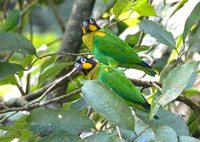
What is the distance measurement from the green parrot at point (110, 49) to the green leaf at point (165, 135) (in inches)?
20.5

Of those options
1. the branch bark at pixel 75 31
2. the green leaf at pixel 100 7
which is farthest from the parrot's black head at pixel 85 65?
the green leaf at pixel 100 7

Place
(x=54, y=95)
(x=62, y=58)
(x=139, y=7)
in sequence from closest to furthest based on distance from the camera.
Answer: (x=139, y=7) → (x=54, y=95) → (x=62, y=58)

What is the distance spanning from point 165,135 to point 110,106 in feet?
0.36

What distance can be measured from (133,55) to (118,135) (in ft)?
1.84

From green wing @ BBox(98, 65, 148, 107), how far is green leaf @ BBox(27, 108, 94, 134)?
0.14 meters

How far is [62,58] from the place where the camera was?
1.96 meters

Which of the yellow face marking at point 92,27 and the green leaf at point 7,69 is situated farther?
the yellow face marking at point 92,27

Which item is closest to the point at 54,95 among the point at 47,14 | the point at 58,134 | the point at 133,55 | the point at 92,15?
the point at 133,55

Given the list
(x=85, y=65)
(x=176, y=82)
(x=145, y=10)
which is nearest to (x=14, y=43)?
(x=85, y=65)

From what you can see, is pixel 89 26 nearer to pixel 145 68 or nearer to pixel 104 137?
pixel 145 68

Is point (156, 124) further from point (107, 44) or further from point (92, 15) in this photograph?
point (92, 15)

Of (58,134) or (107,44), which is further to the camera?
(107,44)

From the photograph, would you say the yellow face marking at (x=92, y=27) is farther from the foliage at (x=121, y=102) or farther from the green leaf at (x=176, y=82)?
the green leaf at (x=176, y=82)

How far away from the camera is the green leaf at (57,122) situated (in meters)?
1.10
